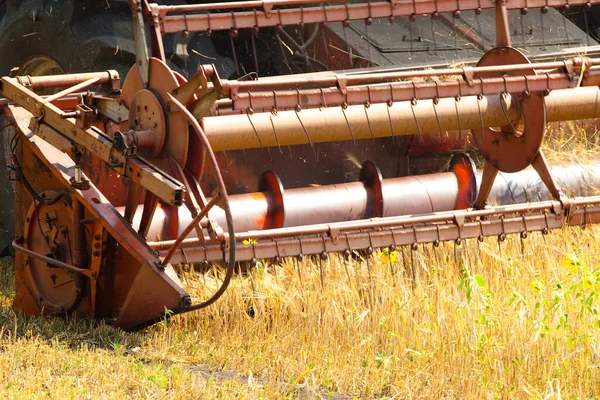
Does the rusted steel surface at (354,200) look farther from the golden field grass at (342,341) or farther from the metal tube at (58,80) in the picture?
the metal tube at (58,80)

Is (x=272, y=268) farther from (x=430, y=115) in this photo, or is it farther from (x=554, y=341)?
(x=554, y=341)

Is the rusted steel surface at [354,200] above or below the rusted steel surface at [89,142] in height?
below

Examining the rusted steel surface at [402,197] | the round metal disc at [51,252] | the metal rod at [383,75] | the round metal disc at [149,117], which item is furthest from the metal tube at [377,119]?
the round metal disc at [51,252]

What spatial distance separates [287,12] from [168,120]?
1152mm

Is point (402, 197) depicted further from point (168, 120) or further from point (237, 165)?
point (168, 120)

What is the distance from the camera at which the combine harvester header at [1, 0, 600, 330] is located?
3984 millimetres

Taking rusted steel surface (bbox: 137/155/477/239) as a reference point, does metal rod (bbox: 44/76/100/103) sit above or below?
above

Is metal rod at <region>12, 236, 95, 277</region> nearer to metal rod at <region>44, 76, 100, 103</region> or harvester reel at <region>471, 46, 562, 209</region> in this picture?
metal rod at <region>44, 76, 100, 103</region>

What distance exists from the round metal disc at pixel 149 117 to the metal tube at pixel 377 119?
30 cm

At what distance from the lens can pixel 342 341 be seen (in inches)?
157

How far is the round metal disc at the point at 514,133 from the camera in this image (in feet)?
16.2

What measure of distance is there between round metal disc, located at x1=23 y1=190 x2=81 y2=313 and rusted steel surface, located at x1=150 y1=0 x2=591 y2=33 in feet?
2.99

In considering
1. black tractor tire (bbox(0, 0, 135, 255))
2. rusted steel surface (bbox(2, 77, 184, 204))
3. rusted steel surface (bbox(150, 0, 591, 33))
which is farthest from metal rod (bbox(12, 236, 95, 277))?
rusted steel surface (bbox(150, 0, 591, 33))

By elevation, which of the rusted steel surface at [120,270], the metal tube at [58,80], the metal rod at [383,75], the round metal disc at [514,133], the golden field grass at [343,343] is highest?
the metal tube at [58,80]
